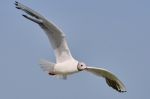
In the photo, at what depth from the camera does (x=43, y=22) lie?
22.2 metres

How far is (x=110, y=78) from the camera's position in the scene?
78.3ft

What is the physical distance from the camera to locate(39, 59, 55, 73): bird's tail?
73.4 feet

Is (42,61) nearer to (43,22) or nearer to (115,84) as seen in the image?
(43,22)

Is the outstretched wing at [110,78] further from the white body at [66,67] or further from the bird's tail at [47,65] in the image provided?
the bird's tail at [47,65]

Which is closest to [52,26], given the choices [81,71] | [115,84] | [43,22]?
[43,22]

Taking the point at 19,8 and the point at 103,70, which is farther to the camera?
the point at 103,70

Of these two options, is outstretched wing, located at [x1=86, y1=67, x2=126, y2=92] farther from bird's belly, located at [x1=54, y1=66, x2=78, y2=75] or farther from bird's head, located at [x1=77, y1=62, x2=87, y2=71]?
bird's belly, located at [x1=54, y1=66, x2=78, y2=75]

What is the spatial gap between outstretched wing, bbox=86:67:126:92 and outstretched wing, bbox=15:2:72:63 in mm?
963

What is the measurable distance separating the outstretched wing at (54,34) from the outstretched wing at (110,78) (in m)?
0.96

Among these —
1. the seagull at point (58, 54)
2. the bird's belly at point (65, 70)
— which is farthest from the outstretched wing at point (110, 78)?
the bird's belly at point (65, 70)

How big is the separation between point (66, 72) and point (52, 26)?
57.8 inches

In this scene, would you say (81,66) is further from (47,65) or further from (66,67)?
(47,65)

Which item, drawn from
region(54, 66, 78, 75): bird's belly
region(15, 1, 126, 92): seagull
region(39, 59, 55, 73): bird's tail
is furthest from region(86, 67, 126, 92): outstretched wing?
region(39, 59, 55, 73): bird's tail

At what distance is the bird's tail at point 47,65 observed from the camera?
2236cm
